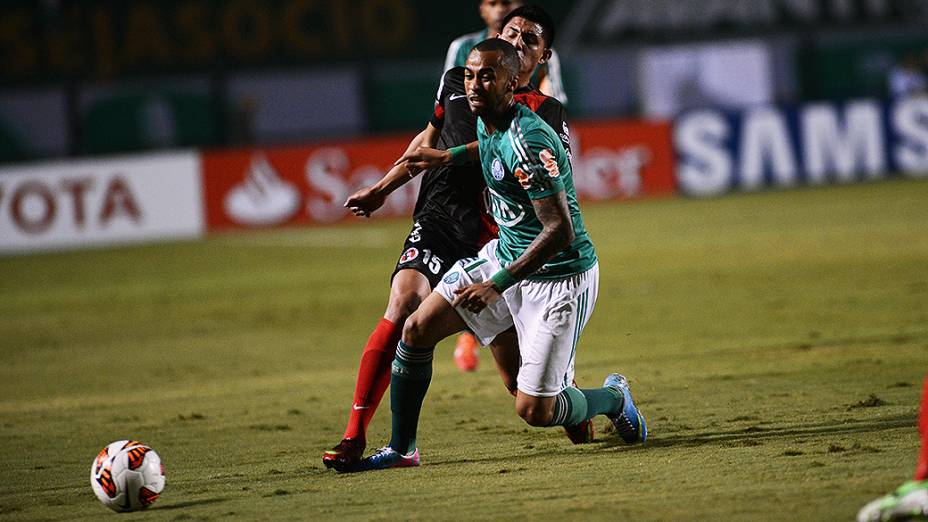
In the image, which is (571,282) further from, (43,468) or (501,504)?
(43,468)

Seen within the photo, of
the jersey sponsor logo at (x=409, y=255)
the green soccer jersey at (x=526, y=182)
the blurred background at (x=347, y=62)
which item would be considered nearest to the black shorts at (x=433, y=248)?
the jersey sponsor logo at (x=409, y=255)

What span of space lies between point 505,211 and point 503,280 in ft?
1.60

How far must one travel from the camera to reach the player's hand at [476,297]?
19.9ft

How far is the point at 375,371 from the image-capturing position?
6.95m

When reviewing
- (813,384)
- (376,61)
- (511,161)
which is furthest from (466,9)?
(511,161)

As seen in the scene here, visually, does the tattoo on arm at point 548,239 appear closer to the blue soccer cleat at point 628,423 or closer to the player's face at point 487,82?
the player's face at point 487,82

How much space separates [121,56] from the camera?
27156mm

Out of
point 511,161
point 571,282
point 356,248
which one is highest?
point 511,161

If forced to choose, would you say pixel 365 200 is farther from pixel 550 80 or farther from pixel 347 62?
pixel 347 62

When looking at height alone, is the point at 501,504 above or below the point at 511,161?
below

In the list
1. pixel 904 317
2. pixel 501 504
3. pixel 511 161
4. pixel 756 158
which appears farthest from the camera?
pixel 756 158

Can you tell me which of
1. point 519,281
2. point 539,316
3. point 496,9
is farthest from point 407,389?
point 496,9

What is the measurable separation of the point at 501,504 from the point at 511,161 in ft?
4.99

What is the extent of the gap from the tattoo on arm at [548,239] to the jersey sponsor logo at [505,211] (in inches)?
11.7
